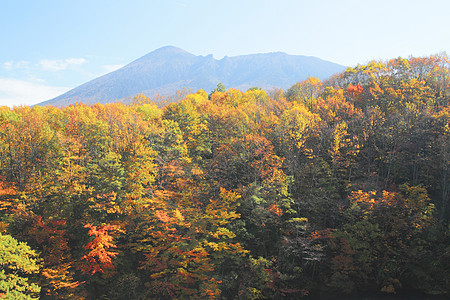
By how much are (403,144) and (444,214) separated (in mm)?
8477

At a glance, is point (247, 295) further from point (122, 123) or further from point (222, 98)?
point (222, 98)

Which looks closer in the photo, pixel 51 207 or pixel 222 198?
pixel 51 207

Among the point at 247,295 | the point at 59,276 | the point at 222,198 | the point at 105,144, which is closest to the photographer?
the point at 59,276

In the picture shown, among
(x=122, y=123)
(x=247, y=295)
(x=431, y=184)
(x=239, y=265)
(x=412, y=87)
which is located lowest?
(x=247, y=295)

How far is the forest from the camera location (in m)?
24.9

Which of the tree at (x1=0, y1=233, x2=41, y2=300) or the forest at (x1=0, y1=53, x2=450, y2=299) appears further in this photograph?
the forest at (x1=0, y1=53, x2=450, y2=299)

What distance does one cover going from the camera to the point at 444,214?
28.2 metres

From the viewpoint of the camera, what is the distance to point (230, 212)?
2530 centimetres

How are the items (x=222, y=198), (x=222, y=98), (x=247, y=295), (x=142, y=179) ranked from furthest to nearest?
(x=222, y=98) → (x=222, y=198) → (x=142, y=179) → (x=247, y=295)

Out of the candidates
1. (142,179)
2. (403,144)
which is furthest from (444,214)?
(142,179)

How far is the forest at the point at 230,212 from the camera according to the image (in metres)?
24.9

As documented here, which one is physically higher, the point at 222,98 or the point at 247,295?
the point at 222,98

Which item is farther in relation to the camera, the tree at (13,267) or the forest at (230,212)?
the forest at (230,212)

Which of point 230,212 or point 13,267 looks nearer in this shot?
point 13,267
